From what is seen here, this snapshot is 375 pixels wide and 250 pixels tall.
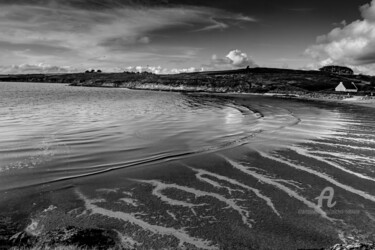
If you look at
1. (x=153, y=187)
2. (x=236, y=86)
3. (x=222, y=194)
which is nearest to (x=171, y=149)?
(x=153, y=187)

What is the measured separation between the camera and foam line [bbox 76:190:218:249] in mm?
7332

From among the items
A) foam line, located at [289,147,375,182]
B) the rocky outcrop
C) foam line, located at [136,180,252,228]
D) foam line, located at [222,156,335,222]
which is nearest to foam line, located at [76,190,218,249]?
foam line, located at [136,180,252,228]

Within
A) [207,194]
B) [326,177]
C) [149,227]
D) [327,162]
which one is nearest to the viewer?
[149,227]

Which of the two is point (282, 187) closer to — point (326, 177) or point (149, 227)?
point (326, 177)

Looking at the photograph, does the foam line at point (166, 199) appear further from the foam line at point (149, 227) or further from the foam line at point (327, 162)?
the foam line at point (327, 162)

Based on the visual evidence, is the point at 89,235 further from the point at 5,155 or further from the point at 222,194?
the point at 5,155

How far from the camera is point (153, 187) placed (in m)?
11.1

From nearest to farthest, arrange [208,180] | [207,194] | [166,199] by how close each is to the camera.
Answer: [166,199], [207,194], [208,180]

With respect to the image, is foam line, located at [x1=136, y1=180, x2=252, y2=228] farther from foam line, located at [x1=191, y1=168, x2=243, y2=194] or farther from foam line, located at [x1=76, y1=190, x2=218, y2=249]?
foam line, located at [x1=76, y1=190, x2=218, y2=249]

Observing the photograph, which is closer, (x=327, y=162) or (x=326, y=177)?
(x=326, y=177)

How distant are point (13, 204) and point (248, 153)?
12.1 meters

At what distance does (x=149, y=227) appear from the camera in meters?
8.01

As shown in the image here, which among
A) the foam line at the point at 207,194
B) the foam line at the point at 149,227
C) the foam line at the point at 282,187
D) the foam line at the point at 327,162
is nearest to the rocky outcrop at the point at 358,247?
the foam line at the point at 282,187

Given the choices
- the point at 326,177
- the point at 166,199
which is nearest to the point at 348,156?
the point at 326,177
